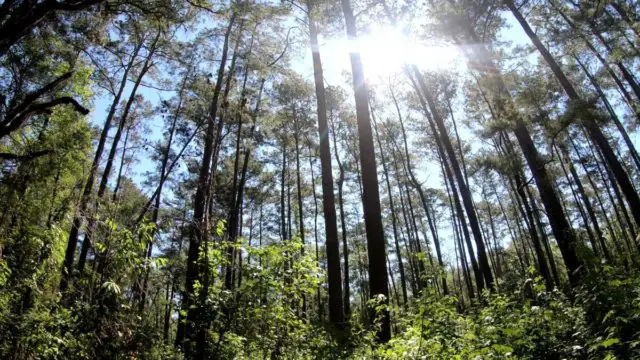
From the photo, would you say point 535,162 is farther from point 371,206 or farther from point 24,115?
point 24,115

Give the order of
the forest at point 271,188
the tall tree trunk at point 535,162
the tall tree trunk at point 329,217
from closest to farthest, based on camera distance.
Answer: the forest at point 271,188 → the tall tree trunk at point 329,217 → the tall tree trunk at point 535,162

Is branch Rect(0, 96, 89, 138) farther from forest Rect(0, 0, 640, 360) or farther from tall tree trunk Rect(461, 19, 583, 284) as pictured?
tall tree trunk Rect(461, 19, 583, 284)

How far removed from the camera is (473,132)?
74.7 ft

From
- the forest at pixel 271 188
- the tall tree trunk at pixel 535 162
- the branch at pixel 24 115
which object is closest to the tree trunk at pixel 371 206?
the forest at pixel 271 188

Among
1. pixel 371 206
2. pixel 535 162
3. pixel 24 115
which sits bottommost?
pixel 371 206

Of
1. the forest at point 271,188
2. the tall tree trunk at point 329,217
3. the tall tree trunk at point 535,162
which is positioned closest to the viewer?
the forest at point 271,188

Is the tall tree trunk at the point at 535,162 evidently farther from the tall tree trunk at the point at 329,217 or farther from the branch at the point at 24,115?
the branch at the point at 24,115

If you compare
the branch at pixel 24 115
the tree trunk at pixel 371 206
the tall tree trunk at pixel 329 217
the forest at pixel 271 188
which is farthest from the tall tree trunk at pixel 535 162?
the branch at pixel 24 115

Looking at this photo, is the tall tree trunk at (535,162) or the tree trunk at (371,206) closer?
the tree trunk at (371,206)

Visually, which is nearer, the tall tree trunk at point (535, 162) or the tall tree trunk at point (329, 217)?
the tall tree trunk at point (329, 217)

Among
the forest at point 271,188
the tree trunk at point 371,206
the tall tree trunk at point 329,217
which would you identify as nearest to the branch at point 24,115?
the forest at point 271,188

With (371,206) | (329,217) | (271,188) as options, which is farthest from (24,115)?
(271,188)

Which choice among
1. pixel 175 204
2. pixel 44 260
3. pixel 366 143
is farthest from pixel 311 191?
pixel 44 260

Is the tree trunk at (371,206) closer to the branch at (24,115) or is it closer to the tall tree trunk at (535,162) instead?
the tall tree trunk at (535,162)
